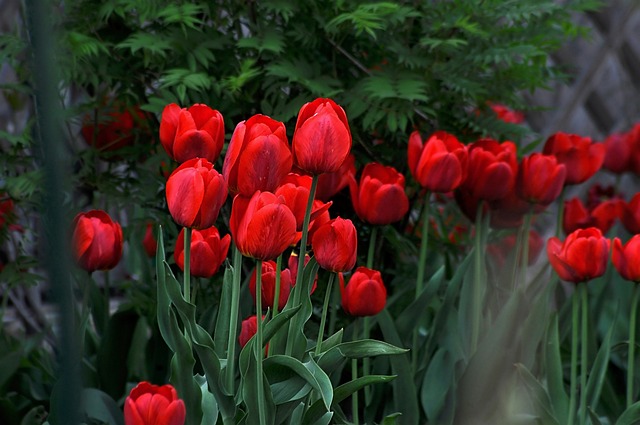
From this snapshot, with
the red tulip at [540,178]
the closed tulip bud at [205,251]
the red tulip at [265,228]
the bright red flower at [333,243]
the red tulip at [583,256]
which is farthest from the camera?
the red tulip at [540,178]

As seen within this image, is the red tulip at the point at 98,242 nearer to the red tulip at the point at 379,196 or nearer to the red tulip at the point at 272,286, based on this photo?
the red tulip at the point at 272,286

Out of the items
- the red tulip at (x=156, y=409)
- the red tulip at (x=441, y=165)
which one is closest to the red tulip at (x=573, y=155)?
the red tulip at (x=441, y=165)

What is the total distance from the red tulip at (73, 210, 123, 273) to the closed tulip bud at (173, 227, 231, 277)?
3.2 inches

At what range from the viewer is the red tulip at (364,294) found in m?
1.11

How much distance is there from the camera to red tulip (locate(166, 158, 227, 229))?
0.81 meters

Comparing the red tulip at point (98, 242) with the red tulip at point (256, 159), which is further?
the red tulip at point (98, 242)

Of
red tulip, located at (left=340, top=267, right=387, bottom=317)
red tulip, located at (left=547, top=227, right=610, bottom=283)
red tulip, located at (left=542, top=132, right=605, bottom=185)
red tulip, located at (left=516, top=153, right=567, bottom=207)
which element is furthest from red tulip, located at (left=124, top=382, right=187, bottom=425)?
red tulip, located at (left=542, top=132, right=605, bottom=185)

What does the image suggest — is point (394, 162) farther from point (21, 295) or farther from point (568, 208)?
point (21, 295)

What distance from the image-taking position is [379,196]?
1189 mm

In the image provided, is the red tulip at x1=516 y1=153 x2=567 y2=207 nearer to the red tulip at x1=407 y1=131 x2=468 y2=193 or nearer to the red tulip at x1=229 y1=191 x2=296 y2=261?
the red tulip at x1=407 y1=131 x2=468 y2=193

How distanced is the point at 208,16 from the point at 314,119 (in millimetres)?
731

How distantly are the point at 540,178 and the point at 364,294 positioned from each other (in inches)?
15.2

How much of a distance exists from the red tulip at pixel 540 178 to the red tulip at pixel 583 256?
0.18 metres

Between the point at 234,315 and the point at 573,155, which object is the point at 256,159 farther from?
the point at 573,155
